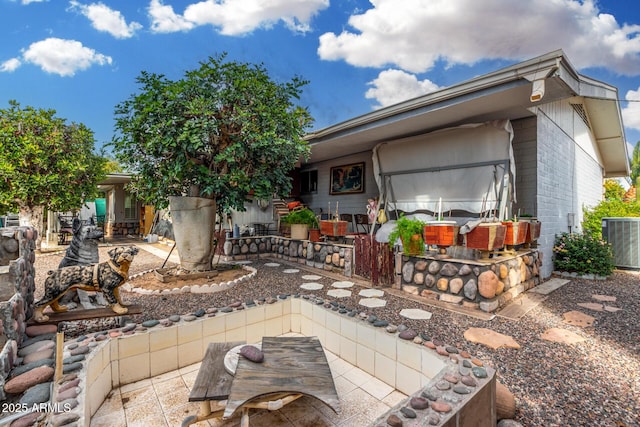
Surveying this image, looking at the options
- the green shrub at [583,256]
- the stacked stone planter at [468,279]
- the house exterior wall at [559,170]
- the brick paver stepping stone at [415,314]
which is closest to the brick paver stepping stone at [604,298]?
the stacked stone planter at [468,279]

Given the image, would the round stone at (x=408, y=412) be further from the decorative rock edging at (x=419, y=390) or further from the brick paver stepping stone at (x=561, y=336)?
the brick paver stepping stone at (x=561, y=336)

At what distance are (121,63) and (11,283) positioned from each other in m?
19.6

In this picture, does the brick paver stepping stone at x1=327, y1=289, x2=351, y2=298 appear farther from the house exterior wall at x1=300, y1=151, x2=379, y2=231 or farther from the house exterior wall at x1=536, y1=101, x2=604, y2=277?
the house exterior wall at x1=300, y1=151, x2=379, y2=231

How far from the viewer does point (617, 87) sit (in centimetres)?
628

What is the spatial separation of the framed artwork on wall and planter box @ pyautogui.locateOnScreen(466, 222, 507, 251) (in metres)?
5.08

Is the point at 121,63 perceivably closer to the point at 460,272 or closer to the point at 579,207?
the point at 460,272

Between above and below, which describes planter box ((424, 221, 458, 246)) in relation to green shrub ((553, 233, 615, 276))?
above

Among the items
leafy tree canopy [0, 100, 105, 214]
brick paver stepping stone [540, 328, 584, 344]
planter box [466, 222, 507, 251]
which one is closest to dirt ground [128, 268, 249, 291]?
planter box [466, 222, 507, 251]

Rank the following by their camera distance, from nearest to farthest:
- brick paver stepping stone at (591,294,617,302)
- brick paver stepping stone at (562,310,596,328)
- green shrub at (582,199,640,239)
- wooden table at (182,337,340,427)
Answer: wooden table at (182,337,340,427), brick paver stepping stone at (562,310,596,328), brick paver stepping stone at (591,294,617,302), green shrub at (582,199,640,239)

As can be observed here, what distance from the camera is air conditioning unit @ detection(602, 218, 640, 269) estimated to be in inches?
261

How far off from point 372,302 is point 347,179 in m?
5.78

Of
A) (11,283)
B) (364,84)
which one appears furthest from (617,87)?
(364,84)

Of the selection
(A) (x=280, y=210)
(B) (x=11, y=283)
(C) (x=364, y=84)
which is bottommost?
(B) (x=11, y=283)

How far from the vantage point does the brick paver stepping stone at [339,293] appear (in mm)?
4320
